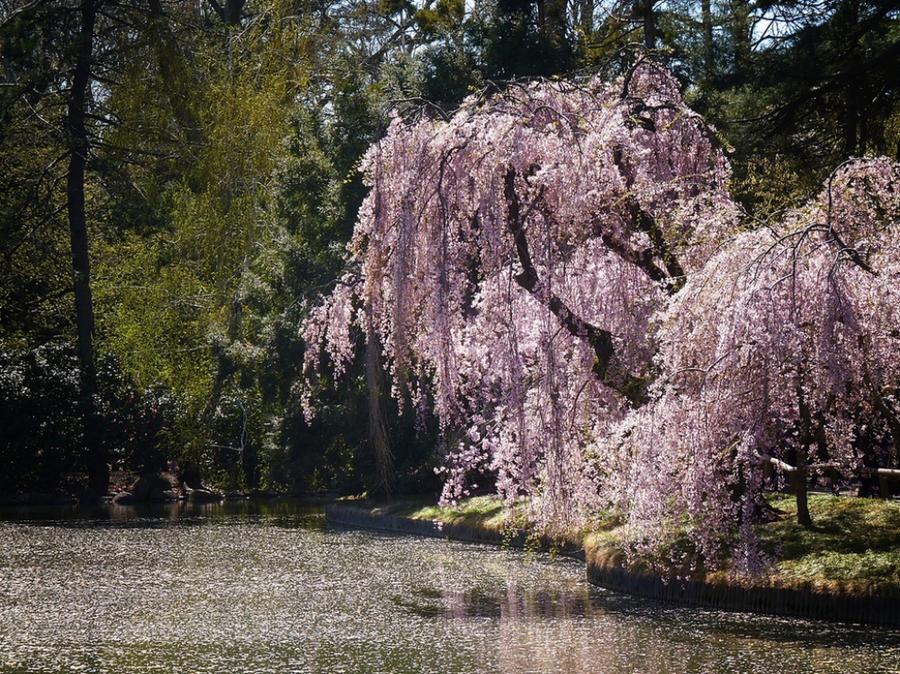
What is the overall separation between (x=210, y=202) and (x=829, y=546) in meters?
23.3

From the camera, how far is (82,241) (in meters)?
30.5

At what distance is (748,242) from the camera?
37.1ft

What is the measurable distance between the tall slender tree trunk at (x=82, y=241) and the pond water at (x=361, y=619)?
11.0 metres

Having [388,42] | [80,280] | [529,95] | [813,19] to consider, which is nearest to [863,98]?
[813,19]

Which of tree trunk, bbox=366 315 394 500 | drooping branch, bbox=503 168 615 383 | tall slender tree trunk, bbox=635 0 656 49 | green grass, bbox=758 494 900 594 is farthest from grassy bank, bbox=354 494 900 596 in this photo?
tall slender tree trunk, bbox=635 0 656 49

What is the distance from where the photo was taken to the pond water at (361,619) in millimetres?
9719

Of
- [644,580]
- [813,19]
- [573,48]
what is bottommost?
[644,580]

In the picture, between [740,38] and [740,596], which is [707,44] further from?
[740,596]

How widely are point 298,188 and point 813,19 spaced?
44.2ft

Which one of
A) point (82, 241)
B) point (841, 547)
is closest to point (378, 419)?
point (841, 547)

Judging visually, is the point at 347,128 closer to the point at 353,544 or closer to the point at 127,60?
the point at 127,60

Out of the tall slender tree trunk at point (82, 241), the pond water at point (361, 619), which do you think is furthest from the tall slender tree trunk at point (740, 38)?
the tall slender tree trunk at point (82, 241)

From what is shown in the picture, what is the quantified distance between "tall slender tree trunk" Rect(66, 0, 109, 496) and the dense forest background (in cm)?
5

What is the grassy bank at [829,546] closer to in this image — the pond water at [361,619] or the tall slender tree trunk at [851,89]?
the pond water at [361,619]
